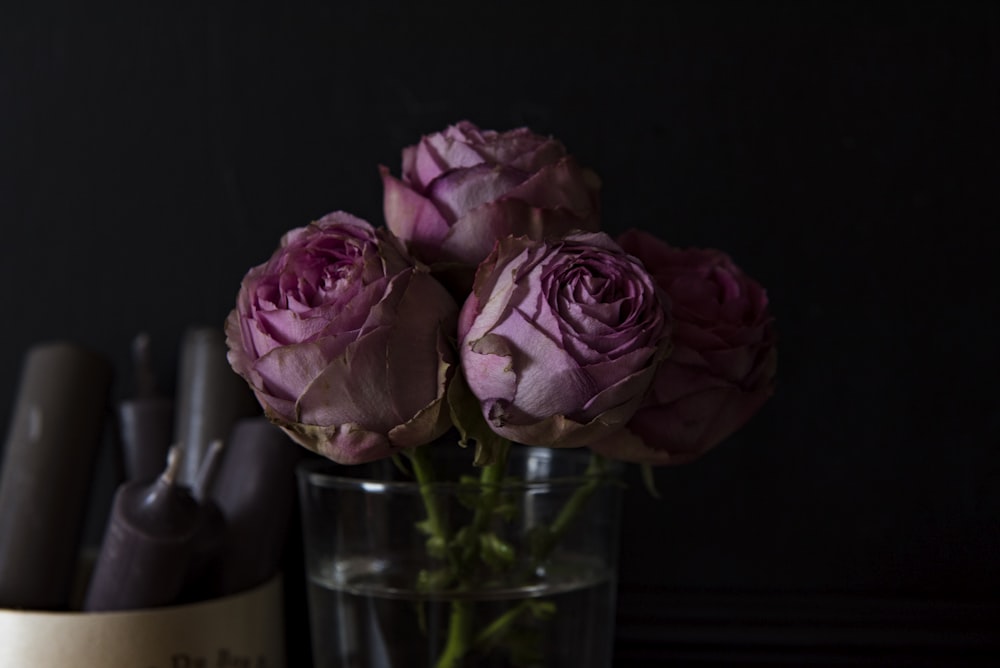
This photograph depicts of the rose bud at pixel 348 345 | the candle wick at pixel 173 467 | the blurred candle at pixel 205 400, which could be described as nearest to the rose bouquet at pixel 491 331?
the rose bud at pixel 348 345

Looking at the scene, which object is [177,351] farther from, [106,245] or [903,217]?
[903,217]

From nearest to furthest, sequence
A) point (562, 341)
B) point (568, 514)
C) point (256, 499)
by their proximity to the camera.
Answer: point (562, 341)
point (568, 514)
point (256, 499)

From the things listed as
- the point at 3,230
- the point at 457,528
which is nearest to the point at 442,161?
the point at 457,528

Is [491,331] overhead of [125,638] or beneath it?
overhead

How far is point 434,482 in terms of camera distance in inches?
16.6

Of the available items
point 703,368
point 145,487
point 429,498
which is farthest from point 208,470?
point 703,368

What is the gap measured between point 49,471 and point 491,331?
1.05 feet

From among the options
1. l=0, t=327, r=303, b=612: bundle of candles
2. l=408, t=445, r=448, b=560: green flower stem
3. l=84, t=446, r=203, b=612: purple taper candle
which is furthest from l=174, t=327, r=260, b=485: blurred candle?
l=408, t=445, r=448, b=560: green flower stem

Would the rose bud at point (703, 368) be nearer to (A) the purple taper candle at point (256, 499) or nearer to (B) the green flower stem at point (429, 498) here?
(B) the green flower stem at point (429, 498)

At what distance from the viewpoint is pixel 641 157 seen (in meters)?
0.65

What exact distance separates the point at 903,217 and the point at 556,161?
1.08 feet

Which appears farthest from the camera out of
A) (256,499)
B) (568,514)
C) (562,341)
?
(256,499)

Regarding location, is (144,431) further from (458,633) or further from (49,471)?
(458,633)

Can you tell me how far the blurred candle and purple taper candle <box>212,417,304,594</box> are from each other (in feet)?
0.11
